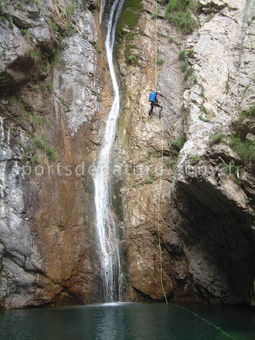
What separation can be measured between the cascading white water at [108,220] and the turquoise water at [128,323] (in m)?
1.09

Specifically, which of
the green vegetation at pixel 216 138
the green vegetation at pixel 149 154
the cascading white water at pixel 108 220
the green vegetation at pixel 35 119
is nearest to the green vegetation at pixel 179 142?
the green vegetation at pixel 149 154

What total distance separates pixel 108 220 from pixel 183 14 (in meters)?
13.0

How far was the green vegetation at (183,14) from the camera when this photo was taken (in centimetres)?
2180

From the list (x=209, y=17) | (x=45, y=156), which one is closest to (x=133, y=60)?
(x=209, y=17)

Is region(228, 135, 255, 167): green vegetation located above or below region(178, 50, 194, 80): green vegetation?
below

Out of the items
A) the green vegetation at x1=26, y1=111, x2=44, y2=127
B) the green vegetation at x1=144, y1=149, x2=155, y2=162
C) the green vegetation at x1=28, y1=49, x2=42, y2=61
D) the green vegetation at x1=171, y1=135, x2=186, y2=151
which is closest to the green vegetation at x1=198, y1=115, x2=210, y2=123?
the green vegetation at x1=171, y1=135, x2=186, y2=151

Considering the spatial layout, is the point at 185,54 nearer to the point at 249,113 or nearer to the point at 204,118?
the point at 204,118

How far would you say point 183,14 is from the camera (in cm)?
2231

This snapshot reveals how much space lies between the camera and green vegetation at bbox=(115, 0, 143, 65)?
2192cm

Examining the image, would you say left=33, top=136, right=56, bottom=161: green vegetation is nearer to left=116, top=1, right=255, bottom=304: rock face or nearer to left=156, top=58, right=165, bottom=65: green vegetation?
left=116, top=1, right=255, bottom=304: rock face

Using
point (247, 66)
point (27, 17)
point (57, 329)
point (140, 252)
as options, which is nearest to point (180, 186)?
point (140, 252)

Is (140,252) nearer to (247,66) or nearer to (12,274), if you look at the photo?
(12,274)

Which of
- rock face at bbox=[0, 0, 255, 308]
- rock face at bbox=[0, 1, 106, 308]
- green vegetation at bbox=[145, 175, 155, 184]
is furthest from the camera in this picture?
green vegetation at bbox=[145, 175, 155, 184]

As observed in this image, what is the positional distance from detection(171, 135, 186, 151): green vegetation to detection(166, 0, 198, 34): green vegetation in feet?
24.3
